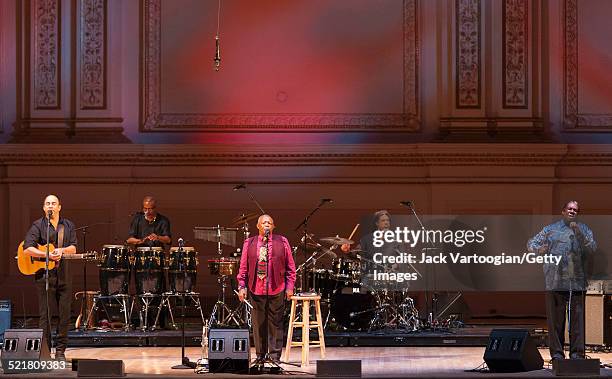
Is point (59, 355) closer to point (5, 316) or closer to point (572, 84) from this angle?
point (5, 316)

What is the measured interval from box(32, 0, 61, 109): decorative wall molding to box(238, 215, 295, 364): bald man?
5.80m

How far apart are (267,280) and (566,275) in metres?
2.97

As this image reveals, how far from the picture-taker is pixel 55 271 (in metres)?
13.9

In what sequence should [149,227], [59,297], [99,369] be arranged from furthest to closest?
[149,227]
[59,297]
[99,369]

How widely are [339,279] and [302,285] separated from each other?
1.68ft

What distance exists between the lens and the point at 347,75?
1866cm

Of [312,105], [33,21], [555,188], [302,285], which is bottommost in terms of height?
[302,285]

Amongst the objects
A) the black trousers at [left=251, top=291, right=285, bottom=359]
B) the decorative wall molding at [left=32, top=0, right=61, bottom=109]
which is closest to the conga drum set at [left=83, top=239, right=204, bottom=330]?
the decorative wall molding at [left=32, top=0, right=61, bottom=109]

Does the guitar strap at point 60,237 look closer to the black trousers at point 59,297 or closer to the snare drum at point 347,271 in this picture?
the black trousers at point 59,297

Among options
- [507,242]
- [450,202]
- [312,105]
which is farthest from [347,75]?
[507,242]

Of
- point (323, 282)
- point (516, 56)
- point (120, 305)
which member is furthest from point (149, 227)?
point (516, 56)

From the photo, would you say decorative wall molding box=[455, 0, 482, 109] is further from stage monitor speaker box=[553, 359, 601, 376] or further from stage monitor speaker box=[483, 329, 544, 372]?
stage monitor speaker box=[553, 359, 601, 376]

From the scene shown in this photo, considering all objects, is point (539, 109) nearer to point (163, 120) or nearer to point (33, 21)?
point (163, 120)

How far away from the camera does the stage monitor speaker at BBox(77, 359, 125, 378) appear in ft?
41.1
